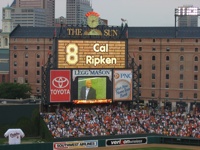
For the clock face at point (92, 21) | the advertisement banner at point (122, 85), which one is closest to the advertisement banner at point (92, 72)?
the advertisement banner at point (122, 85)

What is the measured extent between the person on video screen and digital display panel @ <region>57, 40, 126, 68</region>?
75.6 inches

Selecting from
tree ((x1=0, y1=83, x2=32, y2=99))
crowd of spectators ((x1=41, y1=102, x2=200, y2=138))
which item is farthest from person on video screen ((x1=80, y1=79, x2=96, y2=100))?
tree ((x1=0, y1=83, x2=32, y2=99))

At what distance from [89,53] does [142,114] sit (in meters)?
9.55

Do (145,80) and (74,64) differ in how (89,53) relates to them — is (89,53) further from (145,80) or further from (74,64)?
(145,80)

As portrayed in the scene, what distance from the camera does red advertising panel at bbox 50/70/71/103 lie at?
163ft

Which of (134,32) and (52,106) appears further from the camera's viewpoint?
(134,32)

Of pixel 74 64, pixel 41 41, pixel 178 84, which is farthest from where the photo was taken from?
pixel 41 41

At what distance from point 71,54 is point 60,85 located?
3540mm

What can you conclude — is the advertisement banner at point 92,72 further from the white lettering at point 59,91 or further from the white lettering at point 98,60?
the white lettering at point 59,91

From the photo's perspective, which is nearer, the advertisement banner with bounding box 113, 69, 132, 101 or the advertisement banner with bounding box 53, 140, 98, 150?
the advertisement banner with bounding box 53, 140, 98, 150

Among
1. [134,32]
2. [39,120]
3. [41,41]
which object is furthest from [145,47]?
Result: [39,120]

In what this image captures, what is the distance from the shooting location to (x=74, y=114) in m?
50.9

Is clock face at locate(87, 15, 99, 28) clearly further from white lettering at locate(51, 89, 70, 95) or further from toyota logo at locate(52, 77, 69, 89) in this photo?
white lettering at locate(51, 89, 70, 95)

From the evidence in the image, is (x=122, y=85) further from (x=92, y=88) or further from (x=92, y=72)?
(x=92, y=72)
